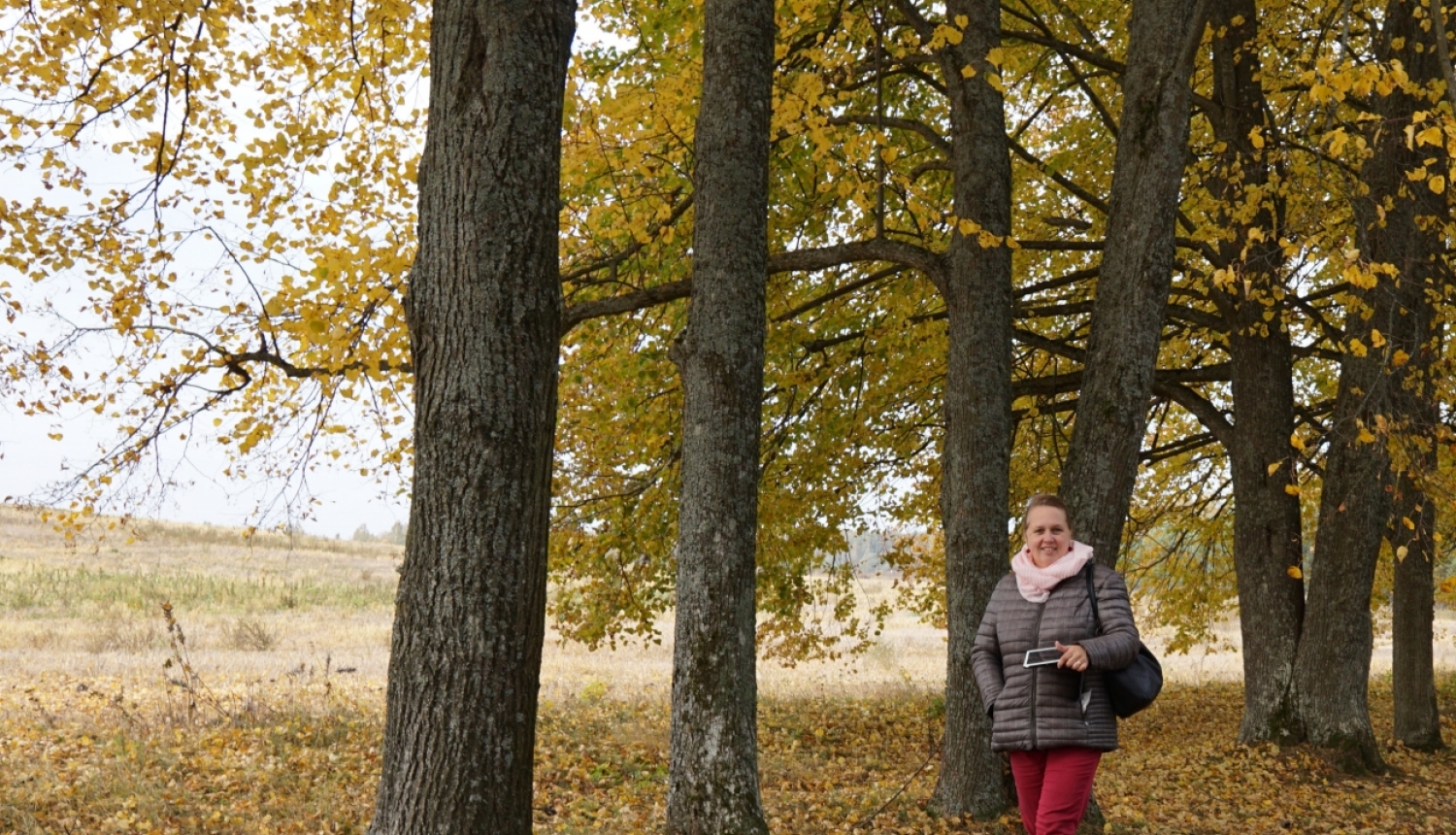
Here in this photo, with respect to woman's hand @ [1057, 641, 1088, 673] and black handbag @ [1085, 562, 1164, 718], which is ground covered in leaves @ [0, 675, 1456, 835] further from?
woman's hand @ [1057, 641, 1088, 673]

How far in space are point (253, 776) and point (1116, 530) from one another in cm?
627

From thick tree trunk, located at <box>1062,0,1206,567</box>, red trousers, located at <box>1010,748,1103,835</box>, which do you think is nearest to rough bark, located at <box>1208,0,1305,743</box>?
thick tree trunk, located at <box>1062,0,1206,567</box>

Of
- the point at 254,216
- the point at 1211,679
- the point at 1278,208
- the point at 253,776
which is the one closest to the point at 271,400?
the point at 254,216

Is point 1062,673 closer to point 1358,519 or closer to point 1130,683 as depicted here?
point 1130,683

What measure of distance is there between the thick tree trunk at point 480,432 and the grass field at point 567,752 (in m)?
3.40

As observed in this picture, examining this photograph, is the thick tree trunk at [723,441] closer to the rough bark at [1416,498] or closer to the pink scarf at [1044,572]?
the pink scarf at [1044,572]

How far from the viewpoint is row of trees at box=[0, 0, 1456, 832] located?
4020 millimetres

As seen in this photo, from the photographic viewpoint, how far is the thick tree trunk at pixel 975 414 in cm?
711

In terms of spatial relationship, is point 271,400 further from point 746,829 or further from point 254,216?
→ point 746,829

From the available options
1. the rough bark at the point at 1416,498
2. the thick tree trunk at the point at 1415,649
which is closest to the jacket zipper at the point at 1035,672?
the rough bark at the point at 1416,498

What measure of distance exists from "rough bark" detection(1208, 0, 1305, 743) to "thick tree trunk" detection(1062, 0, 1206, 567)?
3383 millimetres

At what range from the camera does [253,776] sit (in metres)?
8.21

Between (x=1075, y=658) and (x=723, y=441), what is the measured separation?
2424 millimetres

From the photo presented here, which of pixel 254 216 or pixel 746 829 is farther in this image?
pixel 254 216
